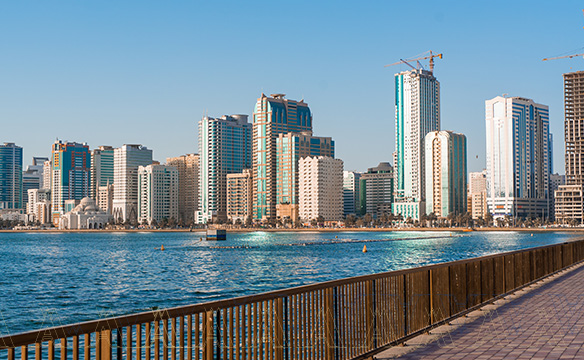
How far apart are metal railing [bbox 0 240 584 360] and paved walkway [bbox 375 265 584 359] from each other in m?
0.38

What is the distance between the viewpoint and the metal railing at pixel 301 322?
6449mm

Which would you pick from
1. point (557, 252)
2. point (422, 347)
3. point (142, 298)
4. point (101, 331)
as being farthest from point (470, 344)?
point (142, 298)

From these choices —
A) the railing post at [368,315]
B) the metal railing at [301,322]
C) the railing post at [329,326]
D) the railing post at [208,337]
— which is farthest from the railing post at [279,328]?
the railing post at [368,315]

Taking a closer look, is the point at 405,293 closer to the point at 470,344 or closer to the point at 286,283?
the point at 470,344

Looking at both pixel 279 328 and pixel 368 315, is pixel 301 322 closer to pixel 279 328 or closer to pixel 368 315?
pixel 279 328

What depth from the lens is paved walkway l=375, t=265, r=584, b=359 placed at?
10430mm

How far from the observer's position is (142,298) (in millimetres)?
42375

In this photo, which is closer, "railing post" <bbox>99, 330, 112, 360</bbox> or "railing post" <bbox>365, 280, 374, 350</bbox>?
"railing post" <bbox>99, 330, 112, 360</bbox>

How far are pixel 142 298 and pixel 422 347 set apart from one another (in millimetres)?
33685

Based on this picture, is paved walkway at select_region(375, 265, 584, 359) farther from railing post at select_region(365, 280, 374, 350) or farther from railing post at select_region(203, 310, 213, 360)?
railing post at select_region(203, 310, 213, 360)

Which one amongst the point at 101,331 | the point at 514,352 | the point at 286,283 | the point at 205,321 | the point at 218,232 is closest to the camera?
the point at 101,331

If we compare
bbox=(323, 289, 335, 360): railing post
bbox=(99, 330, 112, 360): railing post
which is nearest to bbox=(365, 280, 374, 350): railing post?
bbox=(323, 289, 335, 360): railing post

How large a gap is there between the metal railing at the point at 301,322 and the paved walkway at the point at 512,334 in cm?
38

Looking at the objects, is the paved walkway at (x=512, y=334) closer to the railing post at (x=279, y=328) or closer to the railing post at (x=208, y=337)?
the railing post at (x=279, y=328)
